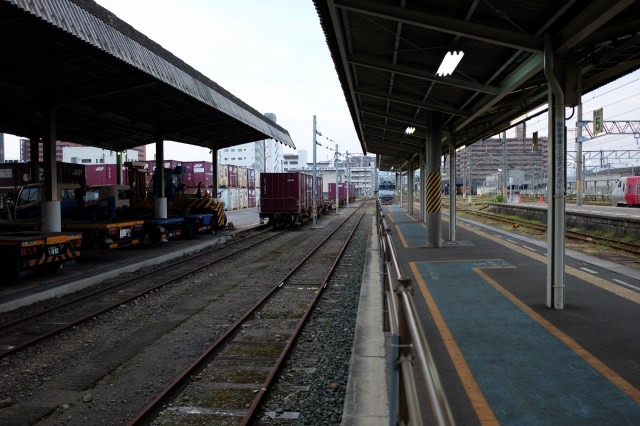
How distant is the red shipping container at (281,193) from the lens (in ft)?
82.8

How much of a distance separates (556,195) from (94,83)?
11.8 metres

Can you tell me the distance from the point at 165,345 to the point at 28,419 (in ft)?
7.38

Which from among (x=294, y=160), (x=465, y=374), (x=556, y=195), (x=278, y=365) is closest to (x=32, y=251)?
(x=278, y=365)

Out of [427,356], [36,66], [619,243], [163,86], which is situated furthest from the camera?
[619,243]

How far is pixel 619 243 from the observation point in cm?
1509

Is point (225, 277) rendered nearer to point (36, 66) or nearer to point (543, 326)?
point (36, 66)

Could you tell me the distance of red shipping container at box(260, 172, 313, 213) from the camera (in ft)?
82.8

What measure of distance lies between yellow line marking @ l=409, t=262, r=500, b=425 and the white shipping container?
4147 cm

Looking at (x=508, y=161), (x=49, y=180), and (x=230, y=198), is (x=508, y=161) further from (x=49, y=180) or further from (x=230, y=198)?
(x=49, y=180)

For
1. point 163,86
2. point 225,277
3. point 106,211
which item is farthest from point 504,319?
point 106,211

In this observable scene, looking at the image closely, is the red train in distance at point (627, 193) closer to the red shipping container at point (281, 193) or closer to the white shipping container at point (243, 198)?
the red shipping container at point (281, 193)

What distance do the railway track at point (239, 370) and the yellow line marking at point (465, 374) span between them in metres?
2.15

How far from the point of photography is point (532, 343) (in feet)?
19.2

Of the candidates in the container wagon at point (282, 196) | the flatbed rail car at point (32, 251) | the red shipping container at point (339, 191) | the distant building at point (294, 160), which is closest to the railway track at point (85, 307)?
the flatbed rail car at point (32, 251)
